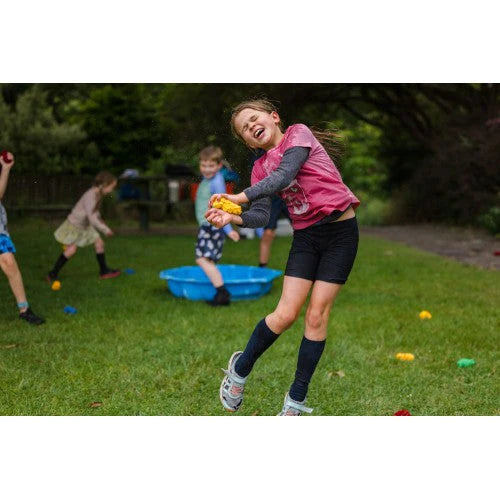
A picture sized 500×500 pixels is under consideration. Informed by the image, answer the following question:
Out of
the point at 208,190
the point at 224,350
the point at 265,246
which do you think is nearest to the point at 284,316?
the point at 224,350

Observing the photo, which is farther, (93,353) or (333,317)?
(333,317)

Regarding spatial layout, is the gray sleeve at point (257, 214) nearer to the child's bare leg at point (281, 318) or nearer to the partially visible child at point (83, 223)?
the child's bare leg at point (281, 318)

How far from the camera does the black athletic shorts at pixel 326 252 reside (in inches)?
125

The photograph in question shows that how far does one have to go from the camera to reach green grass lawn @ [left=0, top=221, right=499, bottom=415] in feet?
11.6

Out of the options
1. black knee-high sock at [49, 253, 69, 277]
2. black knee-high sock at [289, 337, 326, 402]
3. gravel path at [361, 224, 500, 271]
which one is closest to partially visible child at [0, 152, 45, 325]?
black knee-high sock at [49, 253, 69, 277]

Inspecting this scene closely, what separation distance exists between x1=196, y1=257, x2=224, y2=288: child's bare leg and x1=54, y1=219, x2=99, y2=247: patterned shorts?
1.90 meters

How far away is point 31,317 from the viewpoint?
5.27 meters

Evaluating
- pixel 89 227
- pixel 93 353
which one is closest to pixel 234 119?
pixel 93 353

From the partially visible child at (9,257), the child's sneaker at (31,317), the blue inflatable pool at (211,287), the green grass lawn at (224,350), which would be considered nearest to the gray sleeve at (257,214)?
the green grass lawn at (224,350)

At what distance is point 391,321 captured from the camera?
542 cm

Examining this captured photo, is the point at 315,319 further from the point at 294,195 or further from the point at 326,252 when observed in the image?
the point at 294,195

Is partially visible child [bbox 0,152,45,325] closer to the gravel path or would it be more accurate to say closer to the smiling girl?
the smiling girl

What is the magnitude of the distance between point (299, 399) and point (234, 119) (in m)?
1.30

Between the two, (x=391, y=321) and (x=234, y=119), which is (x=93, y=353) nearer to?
(x=234, y=119)
